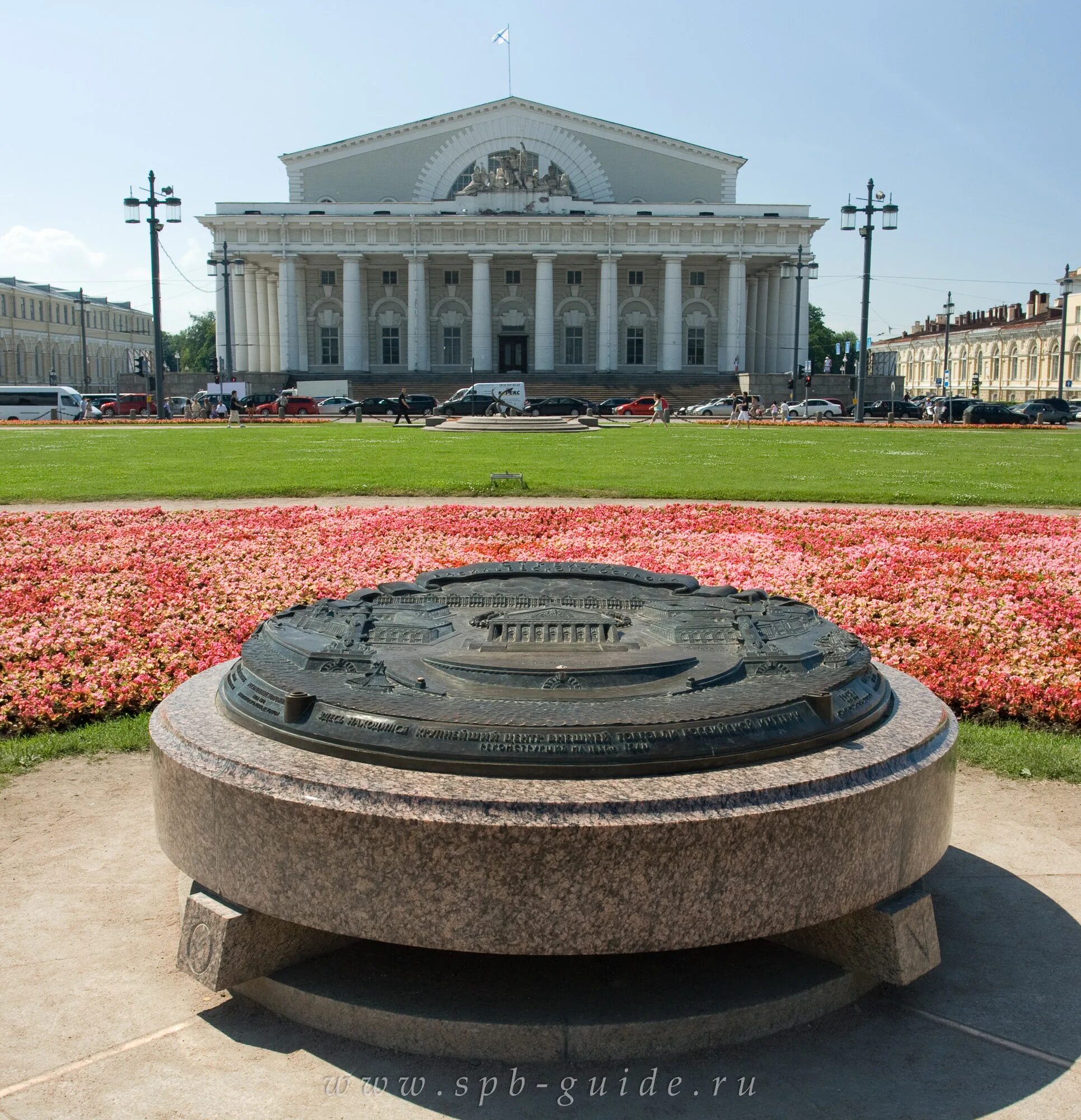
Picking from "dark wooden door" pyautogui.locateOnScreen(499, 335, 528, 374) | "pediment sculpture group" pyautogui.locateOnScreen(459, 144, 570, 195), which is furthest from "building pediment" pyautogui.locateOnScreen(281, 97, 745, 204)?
"dark wooden door" pyautogui.locateOnScreen(499, 335, 528, 374)

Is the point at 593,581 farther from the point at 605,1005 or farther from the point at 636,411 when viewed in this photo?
the point at 636,411

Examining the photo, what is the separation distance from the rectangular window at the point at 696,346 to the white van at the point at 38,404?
3934 centimetres

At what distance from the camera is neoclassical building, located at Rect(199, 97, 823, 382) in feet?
233

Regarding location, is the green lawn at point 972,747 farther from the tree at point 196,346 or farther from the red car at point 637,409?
the tree at point 196,346

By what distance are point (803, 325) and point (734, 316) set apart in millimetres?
6219

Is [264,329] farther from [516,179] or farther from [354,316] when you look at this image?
[516,179]

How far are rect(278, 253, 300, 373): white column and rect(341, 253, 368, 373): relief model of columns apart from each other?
3.11m

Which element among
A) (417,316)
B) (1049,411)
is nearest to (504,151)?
(417,316)

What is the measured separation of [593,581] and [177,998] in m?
2.49

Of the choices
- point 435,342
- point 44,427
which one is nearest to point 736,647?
point 44,427

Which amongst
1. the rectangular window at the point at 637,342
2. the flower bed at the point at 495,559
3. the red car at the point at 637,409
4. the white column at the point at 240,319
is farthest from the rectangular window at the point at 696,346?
the flower bed at the point at 495,559

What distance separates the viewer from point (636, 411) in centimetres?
5956

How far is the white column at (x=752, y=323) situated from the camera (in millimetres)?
77875

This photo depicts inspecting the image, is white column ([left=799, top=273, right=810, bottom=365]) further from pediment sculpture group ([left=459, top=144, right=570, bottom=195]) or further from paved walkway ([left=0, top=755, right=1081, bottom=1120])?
paved walkway ([left=0, top=755, right=1081, bottom=1120])
